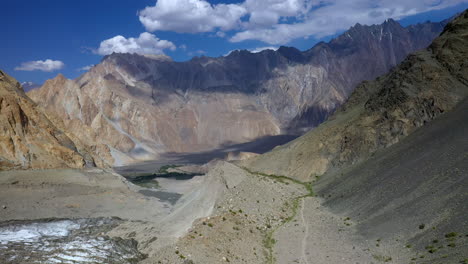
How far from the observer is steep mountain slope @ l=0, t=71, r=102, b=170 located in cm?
6328

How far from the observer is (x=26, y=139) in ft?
225

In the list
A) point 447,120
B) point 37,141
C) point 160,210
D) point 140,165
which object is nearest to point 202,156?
point 140,165

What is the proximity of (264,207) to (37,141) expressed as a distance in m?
50.0

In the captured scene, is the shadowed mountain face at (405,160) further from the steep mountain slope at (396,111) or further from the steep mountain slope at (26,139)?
the steep mountain slope at (26,139)

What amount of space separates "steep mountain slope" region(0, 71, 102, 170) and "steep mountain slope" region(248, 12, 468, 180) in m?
34.5

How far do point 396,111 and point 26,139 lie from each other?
55552 mm

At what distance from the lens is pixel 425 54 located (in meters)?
57.7

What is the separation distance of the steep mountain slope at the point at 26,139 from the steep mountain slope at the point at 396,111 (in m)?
34.5

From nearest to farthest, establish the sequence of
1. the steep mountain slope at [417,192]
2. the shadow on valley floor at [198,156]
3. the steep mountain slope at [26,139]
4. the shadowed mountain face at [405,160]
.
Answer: the steep mountain slope at [417,192]
the shadowed mountain face at [405,160]
the steep mountain slope at [26,139]
the shadow on valley floor at [198,156]

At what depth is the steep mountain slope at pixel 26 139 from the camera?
208 ft

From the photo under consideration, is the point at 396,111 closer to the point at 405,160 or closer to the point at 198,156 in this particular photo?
the point at 405,160

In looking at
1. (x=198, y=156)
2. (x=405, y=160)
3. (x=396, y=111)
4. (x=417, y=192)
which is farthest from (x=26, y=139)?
(x=198, y=156)

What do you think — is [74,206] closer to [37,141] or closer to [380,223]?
[37,141]

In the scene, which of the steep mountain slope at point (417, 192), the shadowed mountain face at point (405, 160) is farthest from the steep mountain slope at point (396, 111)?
the steep mountain slope at point (417, 192)
